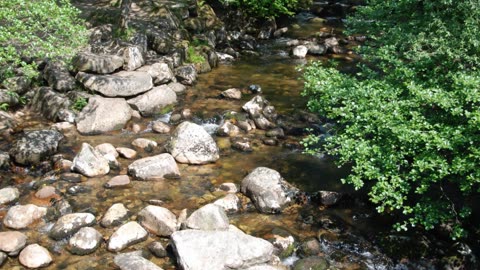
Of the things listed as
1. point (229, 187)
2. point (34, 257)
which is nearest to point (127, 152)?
point (229, 187)

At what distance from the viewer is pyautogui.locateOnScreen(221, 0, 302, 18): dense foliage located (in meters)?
25.5

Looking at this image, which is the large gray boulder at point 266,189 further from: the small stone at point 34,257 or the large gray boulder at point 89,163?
the small stone at point 34,257

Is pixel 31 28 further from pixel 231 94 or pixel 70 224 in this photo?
pixel 231 94

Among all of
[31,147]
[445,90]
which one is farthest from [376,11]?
[31,147]

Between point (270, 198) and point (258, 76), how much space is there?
9.79 meters

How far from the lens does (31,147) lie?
1249 cm

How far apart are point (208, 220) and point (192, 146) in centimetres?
367

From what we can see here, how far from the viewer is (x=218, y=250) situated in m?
8.80

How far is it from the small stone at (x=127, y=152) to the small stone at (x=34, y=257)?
4326 millimetres

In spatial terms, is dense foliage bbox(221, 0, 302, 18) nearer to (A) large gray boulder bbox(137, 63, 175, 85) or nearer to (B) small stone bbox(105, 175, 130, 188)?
(A) large gray boulder bbox(137, 63, 175, 85)

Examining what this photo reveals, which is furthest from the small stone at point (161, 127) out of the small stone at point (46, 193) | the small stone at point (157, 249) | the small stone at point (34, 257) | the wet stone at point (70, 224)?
the small stone at point (34, 257)

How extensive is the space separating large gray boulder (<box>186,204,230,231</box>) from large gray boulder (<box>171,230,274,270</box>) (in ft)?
1.98

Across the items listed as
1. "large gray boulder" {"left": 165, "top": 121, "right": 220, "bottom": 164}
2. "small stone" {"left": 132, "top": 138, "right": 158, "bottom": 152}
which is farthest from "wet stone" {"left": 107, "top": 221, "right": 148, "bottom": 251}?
"small stone" {"left": 132, "top": 138, "right": 158, "bottom": 152}

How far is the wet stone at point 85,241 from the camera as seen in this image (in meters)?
9.30
